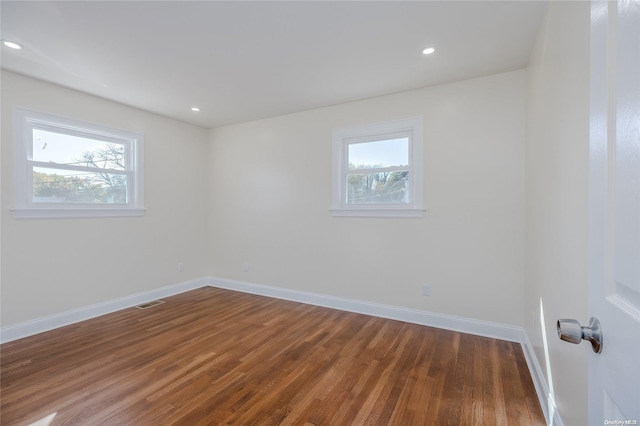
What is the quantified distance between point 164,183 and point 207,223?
988 millimetres

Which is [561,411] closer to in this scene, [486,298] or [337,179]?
[486,298]

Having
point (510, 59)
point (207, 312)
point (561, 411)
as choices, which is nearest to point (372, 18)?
point (510, 59)

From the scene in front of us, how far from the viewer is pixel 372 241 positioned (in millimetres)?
3414

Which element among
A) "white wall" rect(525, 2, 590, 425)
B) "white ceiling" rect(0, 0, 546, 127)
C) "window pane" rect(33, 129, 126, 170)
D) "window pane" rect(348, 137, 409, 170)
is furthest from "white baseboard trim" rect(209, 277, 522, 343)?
"white ceiling" rect(0, 0, 546, 127)

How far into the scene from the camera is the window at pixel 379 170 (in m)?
3.19

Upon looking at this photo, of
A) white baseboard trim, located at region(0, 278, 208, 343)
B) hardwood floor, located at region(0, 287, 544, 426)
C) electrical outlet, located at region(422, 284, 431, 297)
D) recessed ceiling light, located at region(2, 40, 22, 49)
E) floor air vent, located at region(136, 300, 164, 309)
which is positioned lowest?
hardwood floor, located at region(0, 287, 544, 426)

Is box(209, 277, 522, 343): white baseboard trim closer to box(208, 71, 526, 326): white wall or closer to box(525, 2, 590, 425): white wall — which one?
box(208, 71, 526, 326): white wall

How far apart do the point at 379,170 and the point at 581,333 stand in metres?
2.91

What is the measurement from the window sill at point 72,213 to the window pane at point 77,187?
118 mm

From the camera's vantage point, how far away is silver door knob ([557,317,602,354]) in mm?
604

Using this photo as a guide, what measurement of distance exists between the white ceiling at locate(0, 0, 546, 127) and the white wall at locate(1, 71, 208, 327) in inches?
11.9

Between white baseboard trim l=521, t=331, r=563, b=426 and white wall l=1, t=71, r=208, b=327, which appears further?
white wall l=1, t=71, r=208, b=327

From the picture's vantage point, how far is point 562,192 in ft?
4.83

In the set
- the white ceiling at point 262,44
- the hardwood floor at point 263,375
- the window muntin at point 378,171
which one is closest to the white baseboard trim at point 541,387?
the hardwood floor at point 263,375
